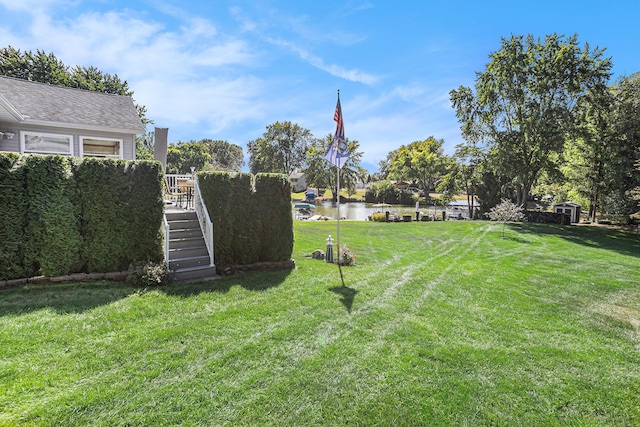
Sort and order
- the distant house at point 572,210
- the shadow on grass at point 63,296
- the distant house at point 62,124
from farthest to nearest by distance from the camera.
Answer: the distant house at point 572,210, the distant house at point 62,124, the shadow on grass at point 63,296

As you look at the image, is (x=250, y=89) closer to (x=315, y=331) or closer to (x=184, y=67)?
(x=184, y=67)

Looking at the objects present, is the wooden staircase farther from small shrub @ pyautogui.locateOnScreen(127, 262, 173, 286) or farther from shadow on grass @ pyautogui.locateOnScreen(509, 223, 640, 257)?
shadow on grass @ pyautogui.locateOnScreen(509, 223, 640, 257)

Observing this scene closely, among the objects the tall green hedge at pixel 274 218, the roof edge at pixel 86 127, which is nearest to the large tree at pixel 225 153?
the roof edge at pixel 86 127

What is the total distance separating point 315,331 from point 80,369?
9.00ft

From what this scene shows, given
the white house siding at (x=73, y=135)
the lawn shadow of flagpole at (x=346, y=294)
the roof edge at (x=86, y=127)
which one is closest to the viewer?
the lawn shadow of flagpole at (x=346, y=294)

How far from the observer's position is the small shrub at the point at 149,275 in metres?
5.47

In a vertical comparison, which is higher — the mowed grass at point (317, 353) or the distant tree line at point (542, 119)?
the distant tree line at point (542, 119)

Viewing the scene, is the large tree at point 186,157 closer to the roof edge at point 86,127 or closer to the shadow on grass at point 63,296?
the roof edge at point 86,127

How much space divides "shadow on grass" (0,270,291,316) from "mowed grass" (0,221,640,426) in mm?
31

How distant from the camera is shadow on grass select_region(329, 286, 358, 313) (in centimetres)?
528

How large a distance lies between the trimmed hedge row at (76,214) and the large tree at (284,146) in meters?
41.8

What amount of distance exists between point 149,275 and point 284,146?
43.1m

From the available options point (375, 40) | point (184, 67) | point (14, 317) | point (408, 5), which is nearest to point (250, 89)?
point (184, 67)

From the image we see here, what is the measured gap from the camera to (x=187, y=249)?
6707mm
